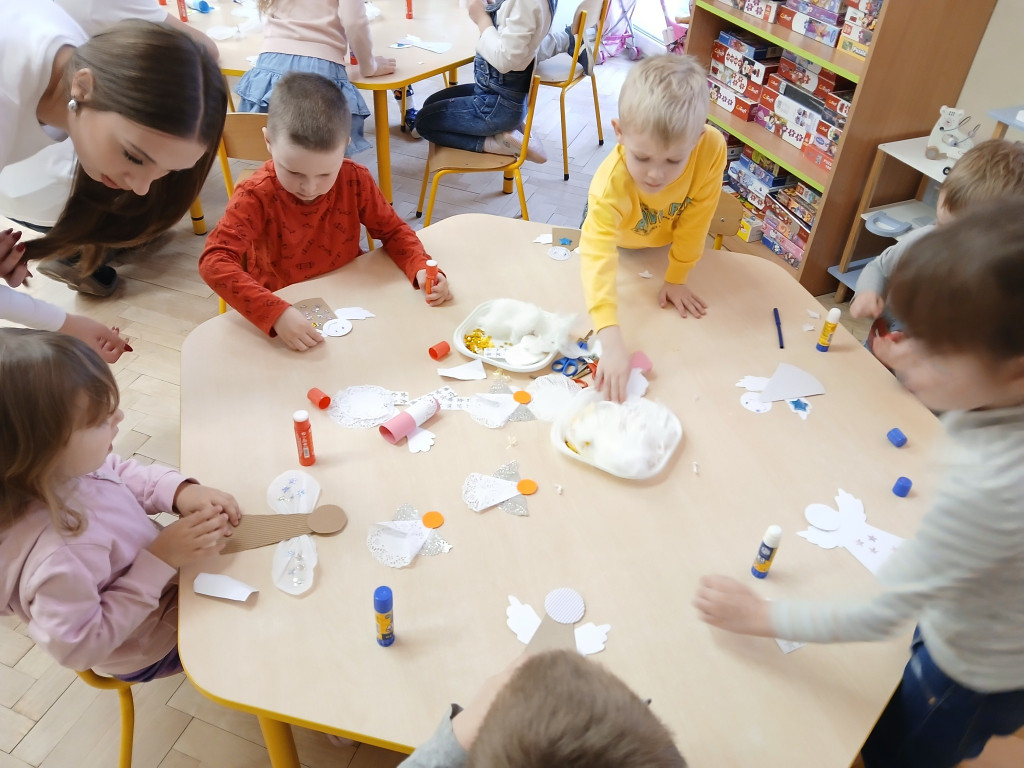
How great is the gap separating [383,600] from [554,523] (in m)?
0.32

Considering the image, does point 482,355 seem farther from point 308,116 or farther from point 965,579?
point 965,579

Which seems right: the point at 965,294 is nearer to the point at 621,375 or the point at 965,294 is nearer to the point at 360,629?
the point at 621,375

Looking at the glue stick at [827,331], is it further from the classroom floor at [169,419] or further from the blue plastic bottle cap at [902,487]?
the classroom floor at [169,419]

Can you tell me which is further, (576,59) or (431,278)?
(576,59)

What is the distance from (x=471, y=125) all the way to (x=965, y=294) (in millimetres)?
2351

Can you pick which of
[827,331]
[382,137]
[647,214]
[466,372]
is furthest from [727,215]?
[382,137]

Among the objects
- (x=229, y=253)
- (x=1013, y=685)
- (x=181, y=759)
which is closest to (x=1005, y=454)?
(x=1013, y=685)

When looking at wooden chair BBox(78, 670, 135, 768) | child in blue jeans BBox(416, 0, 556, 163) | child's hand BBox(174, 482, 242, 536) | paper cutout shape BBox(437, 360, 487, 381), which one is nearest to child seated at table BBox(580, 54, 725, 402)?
paper cutout shape BBox(437, 360, 487, 381)

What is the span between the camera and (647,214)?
169 cm

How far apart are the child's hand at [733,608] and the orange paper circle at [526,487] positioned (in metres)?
0.31

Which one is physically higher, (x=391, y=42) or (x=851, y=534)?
(x=391, y=42)

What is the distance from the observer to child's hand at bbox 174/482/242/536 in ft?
3.54

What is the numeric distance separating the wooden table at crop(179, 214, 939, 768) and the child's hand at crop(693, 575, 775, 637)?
0.03 meters

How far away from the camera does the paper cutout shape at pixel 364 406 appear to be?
1272 mm
